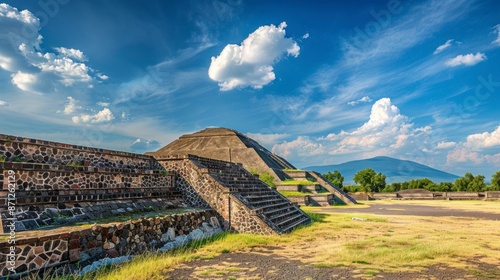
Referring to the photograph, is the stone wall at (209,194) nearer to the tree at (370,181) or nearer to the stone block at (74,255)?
the stone block at (74,255)

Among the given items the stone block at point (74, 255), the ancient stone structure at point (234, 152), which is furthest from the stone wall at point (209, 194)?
the ancient stone structure at point (234, 152)

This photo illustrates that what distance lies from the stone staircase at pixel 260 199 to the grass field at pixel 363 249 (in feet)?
3.07

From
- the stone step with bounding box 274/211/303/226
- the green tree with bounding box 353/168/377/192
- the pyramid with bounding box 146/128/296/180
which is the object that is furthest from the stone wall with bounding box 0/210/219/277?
the green tree with bounding box 353/168/377/192

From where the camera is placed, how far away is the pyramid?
38125 mm

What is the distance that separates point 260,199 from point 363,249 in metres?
6.35

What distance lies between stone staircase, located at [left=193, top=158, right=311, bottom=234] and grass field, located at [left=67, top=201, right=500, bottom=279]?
36.8 inches

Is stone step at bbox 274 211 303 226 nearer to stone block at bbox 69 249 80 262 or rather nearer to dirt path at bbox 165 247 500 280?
dirt path at bbox 165 247 500 280

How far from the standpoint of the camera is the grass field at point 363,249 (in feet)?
24.5

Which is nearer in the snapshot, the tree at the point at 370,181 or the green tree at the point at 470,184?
the green tree at the point at 470,184

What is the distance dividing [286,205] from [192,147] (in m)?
30.8

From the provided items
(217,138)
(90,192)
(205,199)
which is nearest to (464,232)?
(205,199)

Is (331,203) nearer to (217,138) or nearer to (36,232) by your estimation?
(217,138)

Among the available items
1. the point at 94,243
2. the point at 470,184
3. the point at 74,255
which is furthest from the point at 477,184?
the point at 74,255

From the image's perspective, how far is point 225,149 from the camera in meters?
42.7
